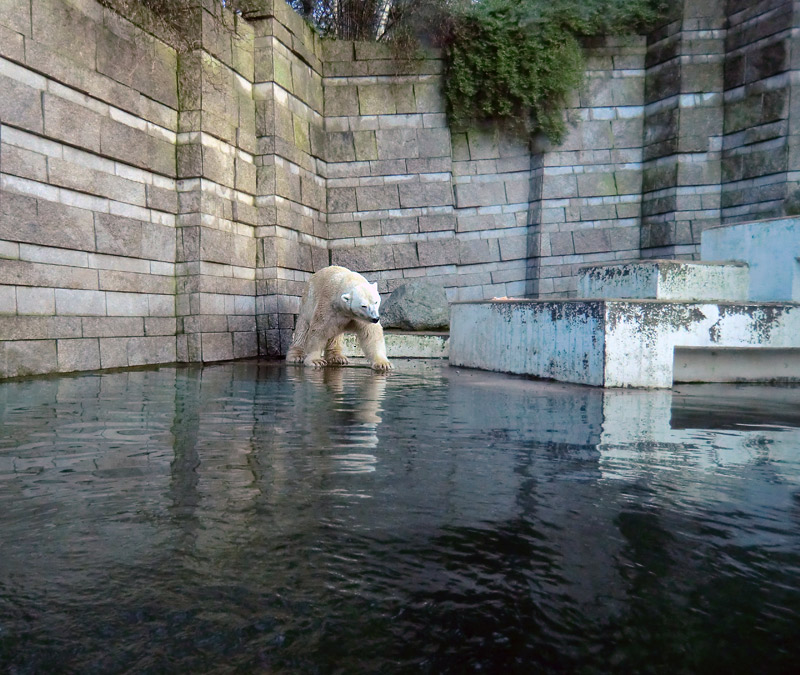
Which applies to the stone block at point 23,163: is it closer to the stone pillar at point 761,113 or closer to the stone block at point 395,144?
the stone block at point 395,144

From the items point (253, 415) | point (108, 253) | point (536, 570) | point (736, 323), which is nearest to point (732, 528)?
point (536, 570)

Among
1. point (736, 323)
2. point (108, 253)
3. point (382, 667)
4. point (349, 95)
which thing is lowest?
point (382, 667)

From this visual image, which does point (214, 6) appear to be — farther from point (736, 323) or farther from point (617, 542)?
point (617, 542)

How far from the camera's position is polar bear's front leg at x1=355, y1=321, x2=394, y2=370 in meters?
6.79

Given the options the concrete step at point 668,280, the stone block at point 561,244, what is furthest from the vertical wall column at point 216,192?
the stone block at point 561,244

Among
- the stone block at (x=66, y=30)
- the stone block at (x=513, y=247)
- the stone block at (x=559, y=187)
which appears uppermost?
the stone block at (x=66, y=30)

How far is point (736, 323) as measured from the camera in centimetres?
541

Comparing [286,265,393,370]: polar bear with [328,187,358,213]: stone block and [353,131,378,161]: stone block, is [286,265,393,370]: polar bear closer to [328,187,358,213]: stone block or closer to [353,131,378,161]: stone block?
[328,187,358,213]: stone block

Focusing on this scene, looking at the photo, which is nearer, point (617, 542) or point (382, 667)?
point (382, 667)

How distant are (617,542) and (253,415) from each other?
2.42 meters

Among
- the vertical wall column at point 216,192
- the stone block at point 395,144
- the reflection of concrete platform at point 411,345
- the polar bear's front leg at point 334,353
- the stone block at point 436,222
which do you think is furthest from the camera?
the stone block at point 436,222

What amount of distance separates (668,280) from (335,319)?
3.47 m

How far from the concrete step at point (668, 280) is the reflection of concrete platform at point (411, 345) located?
2.42 meters

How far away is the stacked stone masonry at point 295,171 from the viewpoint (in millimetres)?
6383
